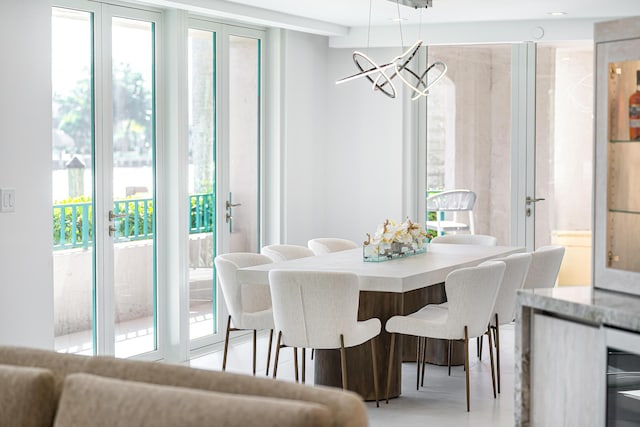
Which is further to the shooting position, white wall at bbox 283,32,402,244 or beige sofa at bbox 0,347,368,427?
white wall at bbox 283,32,402,244

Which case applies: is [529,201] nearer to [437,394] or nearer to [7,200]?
[437,394]

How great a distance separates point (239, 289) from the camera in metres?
5.65

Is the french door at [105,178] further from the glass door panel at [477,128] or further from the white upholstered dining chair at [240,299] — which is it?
the glass door panel at [477,128]

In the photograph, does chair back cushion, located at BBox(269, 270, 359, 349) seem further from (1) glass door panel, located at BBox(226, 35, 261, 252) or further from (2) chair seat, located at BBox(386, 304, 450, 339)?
(1) glass door panel, located at BBox(226, 35, 261, 252)

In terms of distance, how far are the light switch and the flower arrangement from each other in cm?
212

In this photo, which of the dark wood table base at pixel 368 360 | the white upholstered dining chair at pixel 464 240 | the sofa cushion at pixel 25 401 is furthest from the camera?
the white upholstered dining chair at pixel 464 240

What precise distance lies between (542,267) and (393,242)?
3.33ft

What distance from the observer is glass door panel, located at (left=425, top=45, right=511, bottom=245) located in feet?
26.5

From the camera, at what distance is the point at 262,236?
7.79m

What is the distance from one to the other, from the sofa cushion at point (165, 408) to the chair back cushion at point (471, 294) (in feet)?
9.71

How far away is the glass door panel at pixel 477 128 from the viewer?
8.09 m

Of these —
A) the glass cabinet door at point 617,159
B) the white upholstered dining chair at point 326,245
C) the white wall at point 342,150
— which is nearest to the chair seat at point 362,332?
the white upholstered dining chair at point 326,245

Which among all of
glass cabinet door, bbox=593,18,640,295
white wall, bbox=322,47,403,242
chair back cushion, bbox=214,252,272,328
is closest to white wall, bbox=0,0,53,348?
chair back cushion, bbox=214,252,272,328

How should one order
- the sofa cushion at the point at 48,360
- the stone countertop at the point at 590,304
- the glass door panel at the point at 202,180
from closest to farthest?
the sofa cushion at the point at 48,360 < the stone countertop at the point at 590,304 < the glass door panel at the point at 202,180
